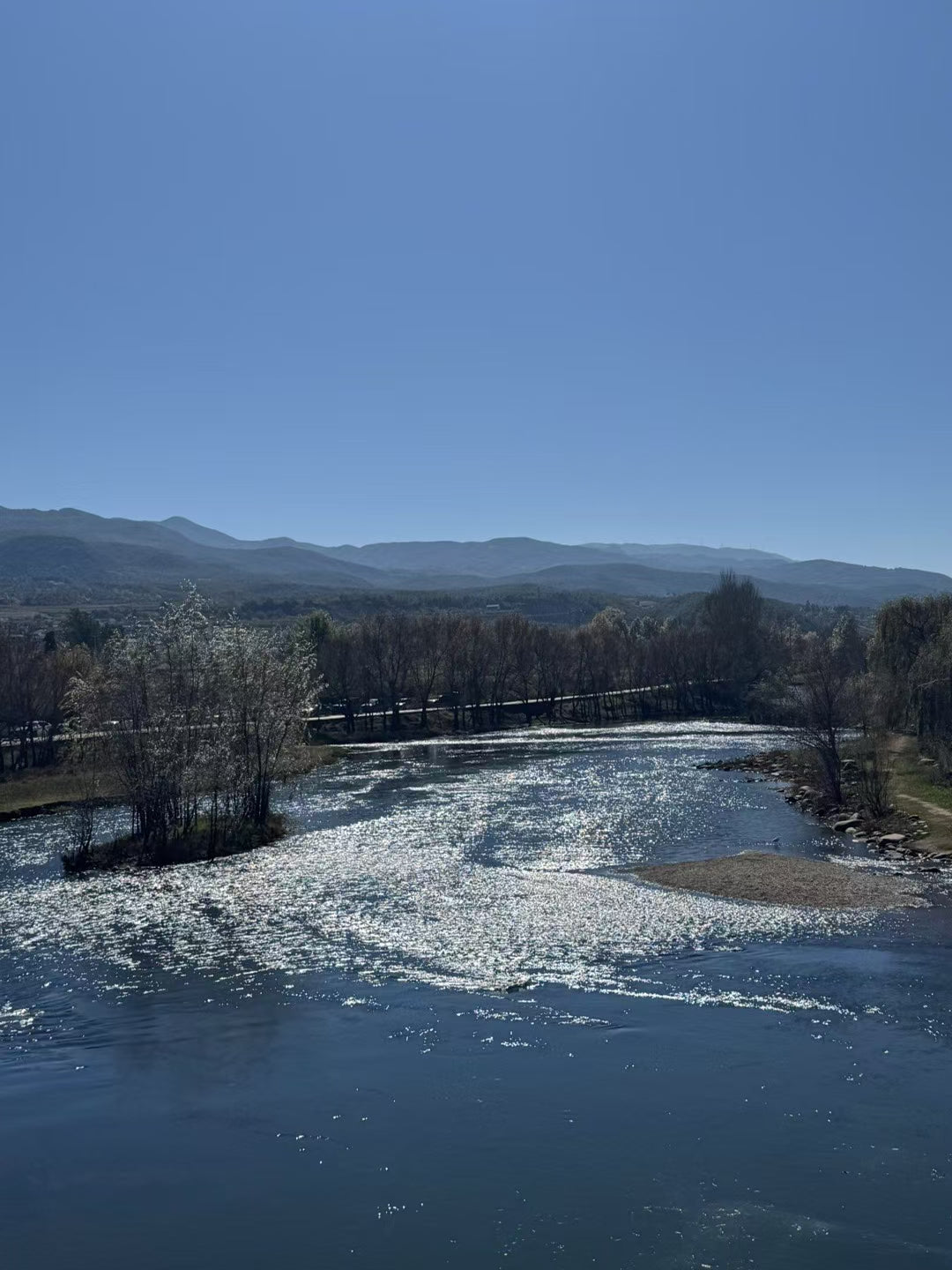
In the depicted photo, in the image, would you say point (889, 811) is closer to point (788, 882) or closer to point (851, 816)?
point (851, 816)

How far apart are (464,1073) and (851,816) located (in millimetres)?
36306

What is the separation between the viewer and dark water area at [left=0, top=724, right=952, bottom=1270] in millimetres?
18109

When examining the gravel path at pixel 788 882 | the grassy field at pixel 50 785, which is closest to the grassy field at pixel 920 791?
the gravel path at pixel 788 882

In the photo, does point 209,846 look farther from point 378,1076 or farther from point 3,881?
point 378,1076

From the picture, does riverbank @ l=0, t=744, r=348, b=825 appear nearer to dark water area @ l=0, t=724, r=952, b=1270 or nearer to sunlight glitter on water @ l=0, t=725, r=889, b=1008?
sunlight glitter on water @ l=0, t=725, r=889, b=1008

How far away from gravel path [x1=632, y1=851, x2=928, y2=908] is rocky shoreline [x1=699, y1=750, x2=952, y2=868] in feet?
15.5

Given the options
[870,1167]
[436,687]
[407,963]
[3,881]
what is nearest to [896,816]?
[407,963]

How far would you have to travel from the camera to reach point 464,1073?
78.4 ft

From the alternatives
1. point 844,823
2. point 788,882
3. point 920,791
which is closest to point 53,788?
point 844,823

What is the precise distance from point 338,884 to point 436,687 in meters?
81.0

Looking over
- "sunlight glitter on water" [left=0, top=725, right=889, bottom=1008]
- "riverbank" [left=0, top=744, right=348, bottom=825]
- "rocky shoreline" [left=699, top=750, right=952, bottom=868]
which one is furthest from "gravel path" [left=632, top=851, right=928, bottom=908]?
"riverbank" [left=0, top=744, right=348, bottom=825]

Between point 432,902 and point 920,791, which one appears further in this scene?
point 920,791

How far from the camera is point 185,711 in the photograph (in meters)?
50.0

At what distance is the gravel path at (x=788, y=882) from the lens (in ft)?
124
